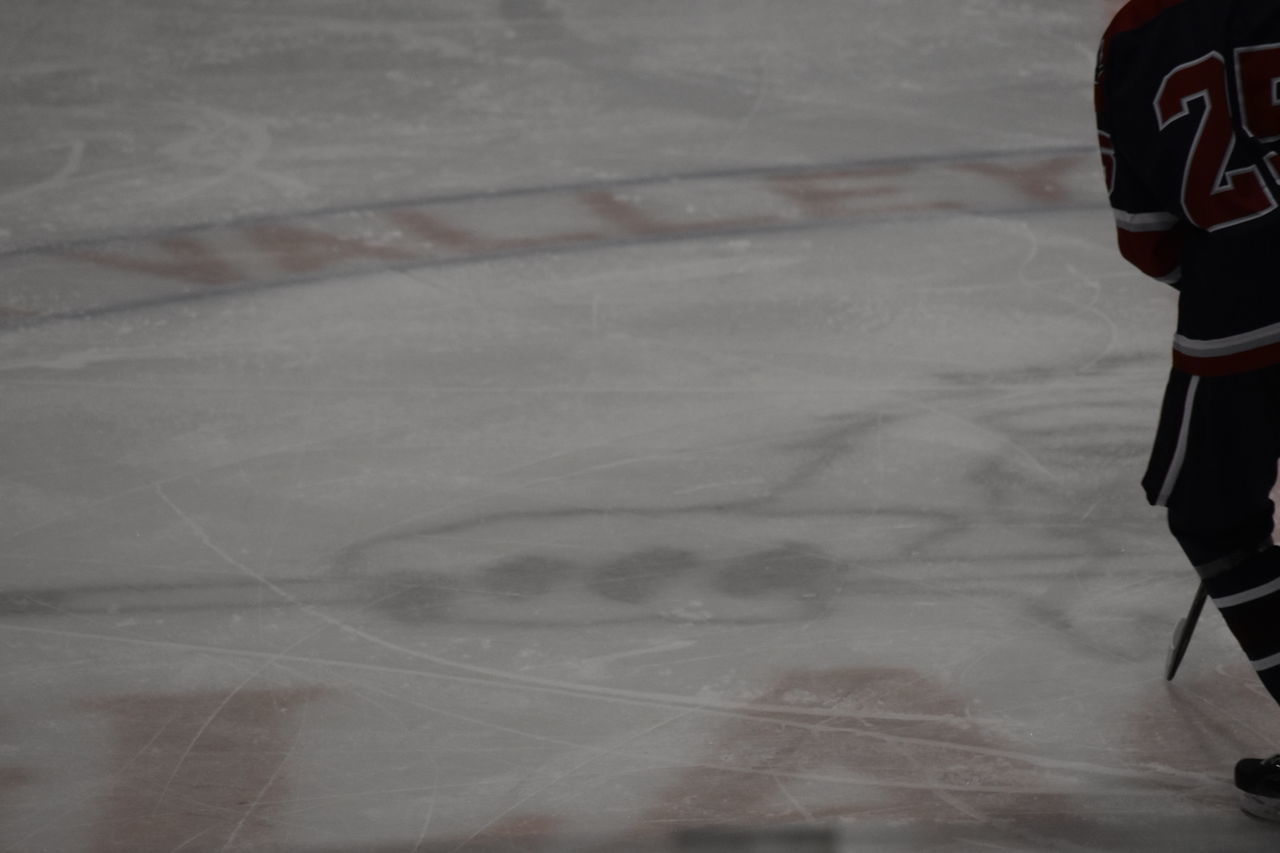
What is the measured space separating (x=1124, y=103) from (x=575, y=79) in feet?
15.0

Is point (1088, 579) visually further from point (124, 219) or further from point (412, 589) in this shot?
point (124, 219)

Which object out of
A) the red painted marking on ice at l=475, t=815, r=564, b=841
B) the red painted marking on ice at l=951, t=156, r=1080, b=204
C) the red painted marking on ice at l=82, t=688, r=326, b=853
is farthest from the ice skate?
the red painted marking on ice at l=951, t=156, r=1080, b=204

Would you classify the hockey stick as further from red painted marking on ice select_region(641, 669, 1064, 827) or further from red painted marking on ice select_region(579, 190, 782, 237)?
red painted marking on ice select_region(579, 190, 782, 237)

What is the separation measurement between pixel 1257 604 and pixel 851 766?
64 centimetres

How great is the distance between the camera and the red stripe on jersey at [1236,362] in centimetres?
232

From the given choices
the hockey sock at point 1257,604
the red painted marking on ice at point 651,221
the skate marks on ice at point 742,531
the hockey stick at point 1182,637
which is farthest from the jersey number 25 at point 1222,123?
the red painted marking on ice at point 651,221

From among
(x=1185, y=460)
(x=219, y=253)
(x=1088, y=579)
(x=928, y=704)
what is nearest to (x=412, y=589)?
(x=928, y=704)

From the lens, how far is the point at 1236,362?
2.33 meters

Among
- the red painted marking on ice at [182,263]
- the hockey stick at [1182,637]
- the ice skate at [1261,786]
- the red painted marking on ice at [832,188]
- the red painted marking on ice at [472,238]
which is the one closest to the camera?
the ice skate at [1261,786]

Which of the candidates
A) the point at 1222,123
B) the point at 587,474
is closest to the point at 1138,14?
the point at 1222,123

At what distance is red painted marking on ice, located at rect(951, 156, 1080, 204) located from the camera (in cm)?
538

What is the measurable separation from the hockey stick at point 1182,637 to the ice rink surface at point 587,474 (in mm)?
39

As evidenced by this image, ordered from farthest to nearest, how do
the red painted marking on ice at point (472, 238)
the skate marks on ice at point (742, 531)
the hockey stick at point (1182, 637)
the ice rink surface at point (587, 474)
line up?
the red painted marking on ice at point (472, 238)
the skate marks on ice at point (742, 531)
the hockey stick at point (1182, 637)
the ice rink surface at point (587, 474)

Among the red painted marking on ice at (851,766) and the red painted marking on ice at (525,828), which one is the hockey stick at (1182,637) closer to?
the red painted marking on ice at (851,766)
